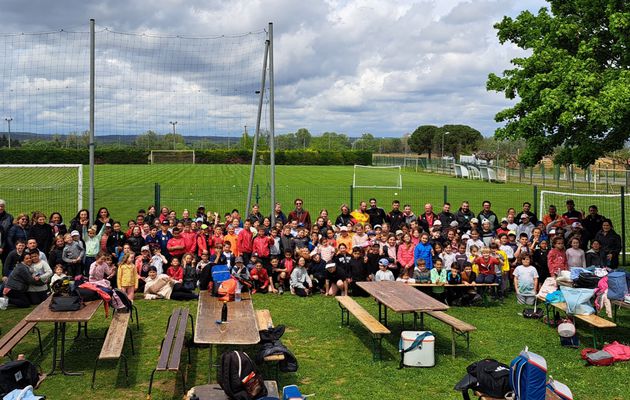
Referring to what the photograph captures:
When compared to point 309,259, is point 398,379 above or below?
below

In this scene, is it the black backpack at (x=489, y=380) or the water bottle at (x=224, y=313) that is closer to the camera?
the black backpack at (x=489, y=380)

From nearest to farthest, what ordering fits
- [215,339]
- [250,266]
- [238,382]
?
1. [238,382]
2. [215,339]
3. [250,266]

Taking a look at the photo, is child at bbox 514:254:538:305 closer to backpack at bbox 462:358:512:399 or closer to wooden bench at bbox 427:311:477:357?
wooden bench at bbox 427:311:477:357

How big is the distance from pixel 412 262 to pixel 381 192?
988 inches

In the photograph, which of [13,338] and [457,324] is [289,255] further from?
[13,338]

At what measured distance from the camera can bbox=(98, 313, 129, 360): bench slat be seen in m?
7.10

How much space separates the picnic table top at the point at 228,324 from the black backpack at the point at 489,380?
2365 mm

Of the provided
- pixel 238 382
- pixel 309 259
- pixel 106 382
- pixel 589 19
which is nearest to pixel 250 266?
pixel 309 259

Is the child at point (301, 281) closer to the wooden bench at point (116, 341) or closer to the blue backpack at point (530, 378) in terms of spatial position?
the wooden bench at point (116, 341)

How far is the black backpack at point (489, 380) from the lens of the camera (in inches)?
227

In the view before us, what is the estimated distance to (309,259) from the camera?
13102 millimetres

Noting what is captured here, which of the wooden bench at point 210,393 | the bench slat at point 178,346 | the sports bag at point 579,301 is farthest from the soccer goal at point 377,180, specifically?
the wooden bench at point 210,393

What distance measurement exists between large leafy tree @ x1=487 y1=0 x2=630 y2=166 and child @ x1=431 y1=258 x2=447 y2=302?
13.3 ft

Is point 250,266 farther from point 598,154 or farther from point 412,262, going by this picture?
point 598,154
